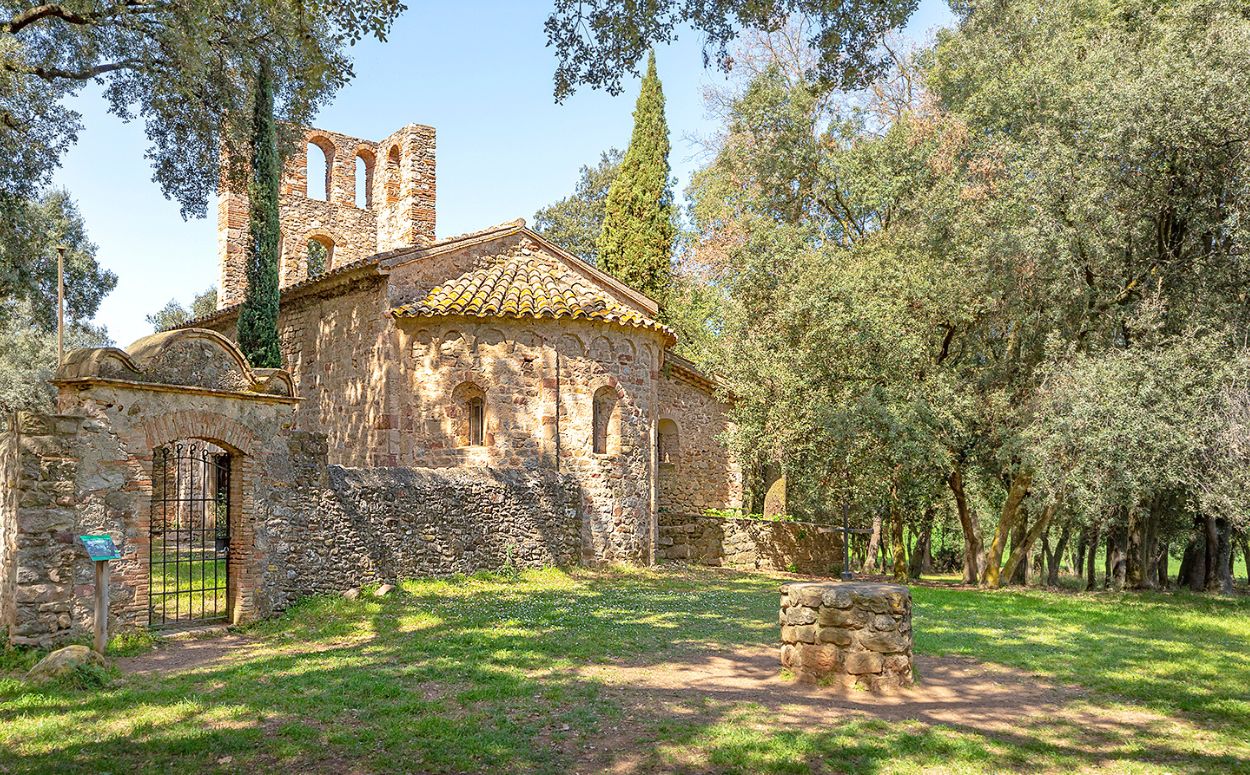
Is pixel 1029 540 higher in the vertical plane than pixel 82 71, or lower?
lower

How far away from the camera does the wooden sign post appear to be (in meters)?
8.97

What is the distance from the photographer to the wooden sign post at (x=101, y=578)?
29.4 feet

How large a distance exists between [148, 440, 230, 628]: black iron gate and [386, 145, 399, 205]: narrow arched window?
29.4 feet

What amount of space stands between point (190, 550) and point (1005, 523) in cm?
1615

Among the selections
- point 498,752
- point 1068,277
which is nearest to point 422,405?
point 498,752

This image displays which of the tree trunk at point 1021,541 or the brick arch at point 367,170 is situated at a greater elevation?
the brick arch at point 367,170

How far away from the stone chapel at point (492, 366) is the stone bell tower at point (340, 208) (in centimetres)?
447

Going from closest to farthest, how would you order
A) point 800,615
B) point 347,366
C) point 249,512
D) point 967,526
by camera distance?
point 800,615
point 249,512
point 347,366
point 967,526

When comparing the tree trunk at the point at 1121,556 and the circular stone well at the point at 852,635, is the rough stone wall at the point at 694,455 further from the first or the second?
the circular stone well at the point at 852,635

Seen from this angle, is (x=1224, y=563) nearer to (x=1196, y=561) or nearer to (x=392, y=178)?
(x=1196, y=561)

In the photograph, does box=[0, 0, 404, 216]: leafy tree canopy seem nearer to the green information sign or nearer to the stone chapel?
the stone chapel

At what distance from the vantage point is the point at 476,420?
17.1 m

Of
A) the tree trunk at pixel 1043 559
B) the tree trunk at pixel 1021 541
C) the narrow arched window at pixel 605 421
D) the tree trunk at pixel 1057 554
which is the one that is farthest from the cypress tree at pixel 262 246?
the tree trunk at pixel 1043 559

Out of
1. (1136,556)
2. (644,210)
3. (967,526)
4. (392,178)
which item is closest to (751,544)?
(967,526)
